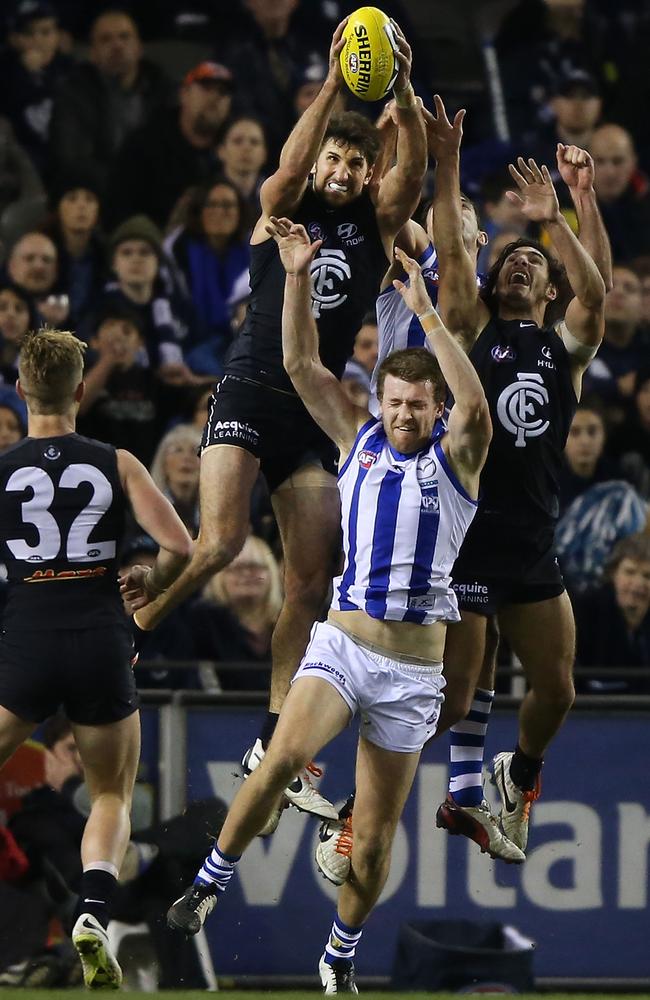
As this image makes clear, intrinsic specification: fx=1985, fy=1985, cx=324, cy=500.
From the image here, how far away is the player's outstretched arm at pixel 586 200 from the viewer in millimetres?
8391

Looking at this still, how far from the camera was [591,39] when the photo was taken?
47.1ft

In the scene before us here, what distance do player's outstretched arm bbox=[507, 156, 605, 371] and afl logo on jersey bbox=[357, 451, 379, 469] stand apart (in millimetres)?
1161

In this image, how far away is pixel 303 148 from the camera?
7781mm

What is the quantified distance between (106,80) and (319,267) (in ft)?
17.5

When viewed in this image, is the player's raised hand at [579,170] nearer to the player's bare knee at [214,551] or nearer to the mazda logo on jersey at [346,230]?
the mazda logo on jersey at [346,230]

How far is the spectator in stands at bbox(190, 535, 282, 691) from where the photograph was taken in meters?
10.7

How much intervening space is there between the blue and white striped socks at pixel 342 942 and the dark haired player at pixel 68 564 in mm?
1084

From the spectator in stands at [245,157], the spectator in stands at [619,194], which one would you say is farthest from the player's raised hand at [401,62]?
the spectator in stands at [619,194]

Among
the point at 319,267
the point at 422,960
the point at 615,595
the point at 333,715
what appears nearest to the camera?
the point at 333,715

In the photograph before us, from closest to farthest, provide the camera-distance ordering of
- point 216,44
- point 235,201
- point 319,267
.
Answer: point 319,267 < point 235,201 < point 216,44

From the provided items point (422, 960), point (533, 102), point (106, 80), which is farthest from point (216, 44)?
point (422, 960)

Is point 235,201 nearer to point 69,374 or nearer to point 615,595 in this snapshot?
point 615,595

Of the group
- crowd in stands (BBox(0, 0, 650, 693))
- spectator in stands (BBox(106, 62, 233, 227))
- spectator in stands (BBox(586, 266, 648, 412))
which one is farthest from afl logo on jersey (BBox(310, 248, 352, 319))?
spectator in stands (BBox(106, 62, 233, 227))

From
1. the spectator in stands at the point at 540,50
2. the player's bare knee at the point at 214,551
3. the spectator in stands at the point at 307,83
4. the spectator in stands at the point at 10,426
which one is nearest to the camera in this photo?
the player's bare knee at the point at 214,551
